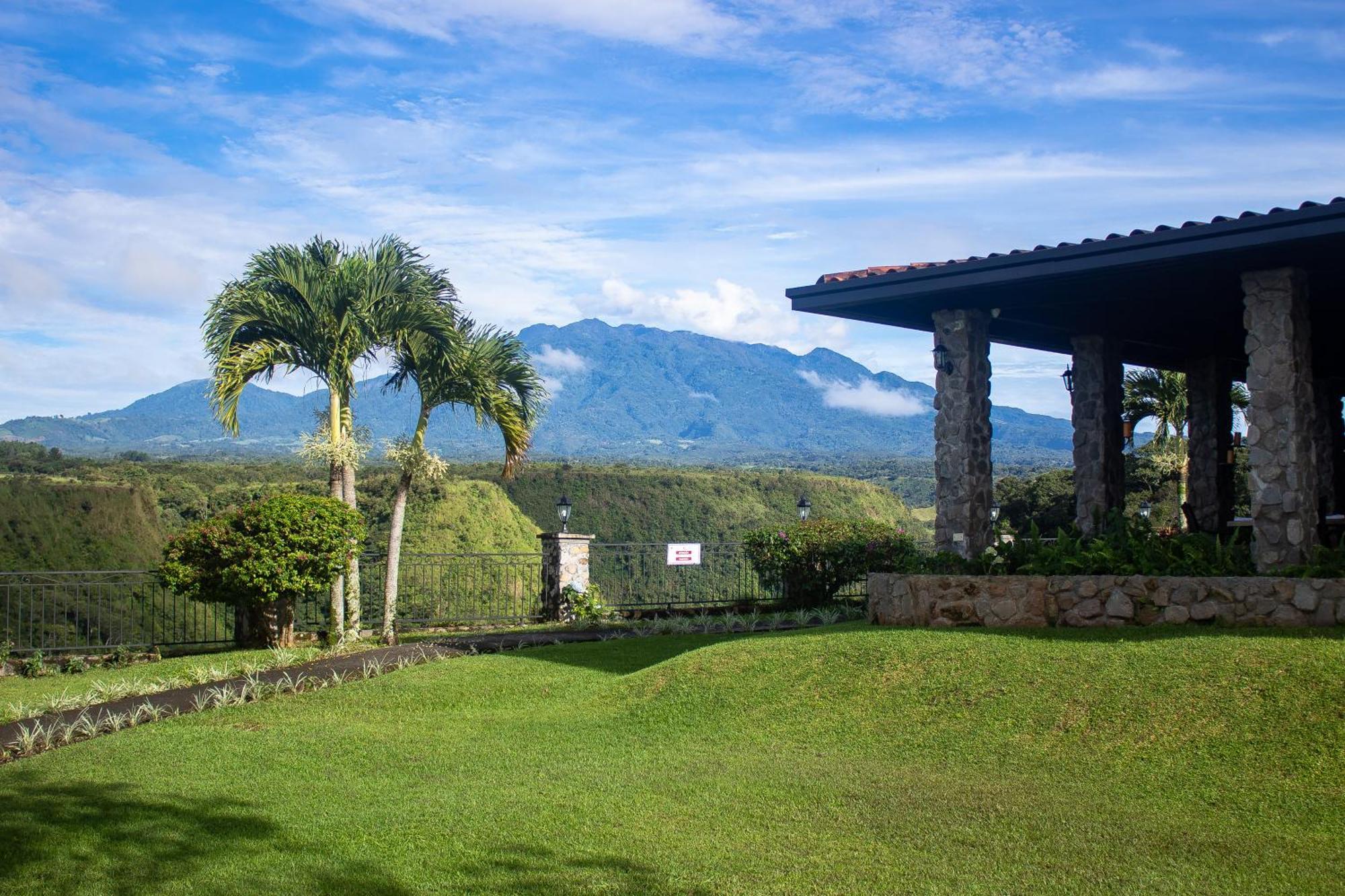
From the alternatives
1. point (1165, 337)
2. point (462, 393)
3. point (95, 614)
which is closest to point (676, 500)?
point (95, 614)

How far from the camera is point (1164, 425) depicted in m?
25.1

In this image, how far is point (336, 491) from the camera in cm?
1409

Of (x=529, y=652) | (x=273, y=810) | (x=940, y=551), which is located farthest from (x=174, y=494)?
(x=273, y=810)

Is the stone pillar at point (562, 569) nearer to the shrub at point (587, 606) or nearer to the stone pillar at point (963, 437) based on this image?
the shrub at point (587, 606)

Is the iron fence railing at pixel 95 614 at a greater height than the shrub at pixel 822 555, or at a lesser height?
lesser

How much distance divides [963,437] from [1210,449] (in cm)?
647

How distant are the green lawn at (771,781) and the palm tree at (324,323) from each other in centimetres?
529

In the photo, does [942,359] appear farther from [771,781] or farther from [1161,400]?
[1161,400]

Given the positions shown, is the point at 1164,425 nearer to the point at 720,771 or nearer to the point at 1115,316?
the point at 1115,316

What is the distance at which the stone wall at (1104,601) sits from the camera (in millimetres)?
8289

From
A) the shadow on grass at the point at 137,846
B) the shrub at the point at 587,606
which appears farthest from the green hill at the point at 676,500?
the shadow on grass at the point at 137,846

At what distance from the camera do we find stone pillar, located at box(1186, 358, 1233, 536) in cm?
1614

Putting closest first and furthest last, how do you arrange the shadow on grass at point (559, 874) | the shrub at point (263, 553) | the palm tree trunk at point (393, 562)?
the shadow on grass at point (559, 874) < the shrub at point (263, 553) < the palm tree trunk at point (393, 562)

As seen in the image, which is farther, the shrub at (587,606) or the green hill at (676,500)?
the green hill at (676,500)
